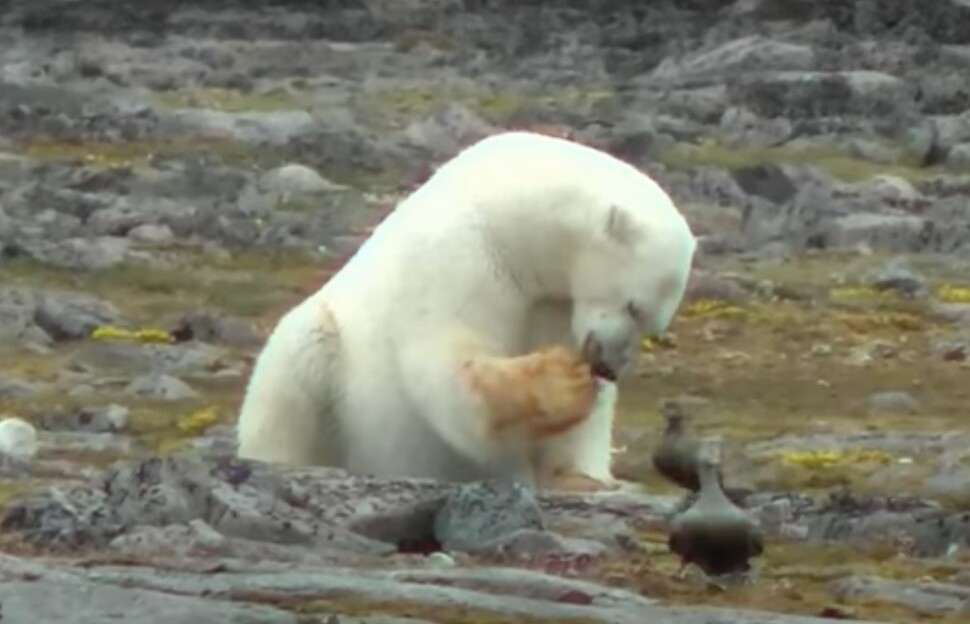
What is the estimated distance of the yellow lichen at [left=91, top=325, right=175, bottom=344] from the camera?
23.7m

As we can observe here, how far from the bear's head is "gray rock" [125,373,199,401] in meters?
7.54

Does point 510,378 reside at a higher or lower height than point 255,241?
higher

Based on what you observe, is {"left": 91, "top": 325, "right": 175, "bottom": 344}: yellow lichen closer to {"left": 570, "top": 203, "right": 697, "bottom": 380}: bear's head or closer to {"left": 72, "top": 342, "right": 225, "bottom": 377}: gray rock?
{"left": 72, "top": 342, "right": 225, "bottom": 377}: gray rock

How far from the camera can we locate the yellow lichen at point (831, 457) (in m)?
16.1

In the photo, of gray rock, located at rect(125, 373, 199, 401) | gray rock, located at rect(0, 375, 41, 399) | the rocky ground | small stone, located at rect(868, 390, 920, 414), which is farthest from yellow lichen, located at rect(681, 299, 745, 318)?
gray rock, located at rect(0, 375, 41, 399)

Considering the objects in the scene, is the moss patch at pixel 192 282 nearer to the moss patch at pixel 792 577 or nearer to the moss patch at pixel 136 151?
the moss patch at pixel 136 151

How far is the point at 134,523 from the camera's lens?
36.1 feet

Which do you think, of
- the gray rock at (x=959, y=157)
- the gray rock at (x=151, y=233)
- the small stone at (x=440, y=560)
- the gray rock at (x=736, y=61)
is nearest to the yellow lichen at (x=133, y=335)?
the gray rock at (x=151, y=233)

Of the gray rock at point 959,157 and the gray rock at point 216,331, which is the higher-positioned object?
the gray rock at point 959,157

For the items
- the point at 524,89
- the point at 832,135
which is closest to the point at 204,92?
the point at 524,89

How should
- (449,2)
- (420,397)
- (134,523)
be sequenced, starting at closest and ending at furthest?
(134,523)
(420,397)
(449,2)

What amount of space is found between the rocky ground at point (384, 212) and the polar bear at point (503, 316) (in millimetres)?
524

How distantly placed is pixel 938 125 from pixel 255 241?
45.6 feet

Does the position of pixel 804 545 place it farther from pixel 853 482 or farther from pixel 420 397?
pixel 853 482
